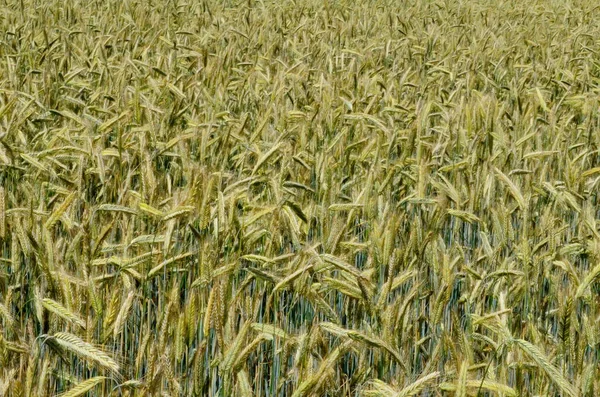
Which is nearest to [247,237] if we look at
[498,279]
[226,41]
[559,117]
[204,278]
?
[204,278]

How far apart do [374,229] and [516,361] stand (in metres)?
0.53

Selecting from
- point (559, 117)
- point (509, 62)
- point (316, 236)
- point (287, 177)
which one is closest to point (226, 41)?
point (509, 62)

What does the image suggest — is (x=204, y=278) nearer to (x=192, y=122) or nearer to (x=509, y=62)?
(x=192, y=122)

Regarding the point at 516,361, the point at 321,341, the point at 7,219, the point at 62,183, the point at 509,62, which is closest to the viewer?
the point at 516,361

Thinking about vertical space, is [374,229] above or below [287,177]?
above

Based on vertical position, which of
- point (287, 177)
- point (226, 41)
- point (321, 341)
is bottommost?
point (226, 41)

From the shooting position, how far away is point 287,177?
3029 millimetres

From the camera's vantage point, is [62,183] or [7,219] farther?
[62,183]

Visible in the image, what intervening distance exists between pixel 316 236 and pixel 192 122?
1.05m

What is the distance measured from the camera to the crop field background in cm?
170

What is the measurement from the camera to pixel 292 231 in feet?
7.38

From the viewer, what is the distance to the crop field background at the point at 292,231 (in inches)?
66.9

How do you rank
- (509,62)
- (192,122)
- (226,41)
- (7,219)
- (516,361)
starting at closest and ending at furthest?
(516,361) < (7,219) < (192,122) < (509,62) < (226,41)

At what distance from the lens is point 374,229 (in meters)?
2.12
